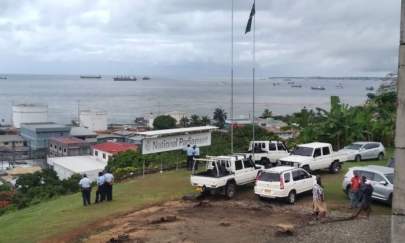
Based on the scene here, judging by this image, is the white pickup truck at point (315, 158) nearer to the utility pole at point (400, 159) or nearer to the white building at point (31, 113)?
the utility pole at point (400, 159)

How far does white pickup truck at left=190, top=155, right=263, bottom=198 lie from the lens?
1858 cm

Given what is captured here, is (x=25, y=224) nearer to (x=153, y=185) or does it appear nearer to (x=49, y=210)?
(x=49, y=210)

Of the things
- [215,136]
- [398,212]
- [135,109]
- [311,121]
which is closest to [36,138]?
[215,136]

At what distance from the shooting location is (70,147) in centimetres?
6475

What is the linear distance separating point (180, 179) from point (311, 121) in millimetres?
13798

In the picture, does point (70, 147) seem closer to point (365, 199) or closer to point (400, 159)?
point (365, 199)

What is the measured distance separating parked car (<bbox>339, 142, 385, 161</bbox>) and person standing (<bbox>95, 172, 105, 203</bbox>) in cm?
1487

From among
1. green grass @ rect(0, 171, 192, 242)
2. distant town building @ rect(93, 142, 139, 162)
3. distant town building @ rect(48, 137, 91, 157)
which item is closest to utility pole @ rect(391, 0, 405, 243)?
green grass @ rect(0, 171, 192, 242)

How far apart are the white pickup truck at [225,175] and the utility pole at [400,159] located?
31.3 ft

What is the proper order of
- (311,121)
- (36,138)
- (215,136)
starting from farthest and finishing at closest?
1. (36,138)
2. (215,136)
3. (311,121)

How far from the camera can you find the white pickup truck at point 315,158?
22403mm

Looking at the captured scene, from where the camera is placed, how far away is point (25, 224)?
1791 centimetres

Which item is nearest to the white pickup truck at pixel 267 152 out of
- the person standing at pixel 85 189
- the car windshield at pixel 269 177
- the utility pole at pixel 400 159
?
the car windshield at pixel 269 177

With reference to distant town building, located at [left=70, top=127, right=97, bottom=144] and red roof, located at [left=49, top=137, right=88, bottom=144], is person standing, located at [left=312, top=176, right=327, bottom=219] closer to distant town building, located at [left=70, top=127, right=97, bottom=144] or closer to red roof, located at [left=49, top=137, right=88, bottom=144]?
red roof, located at [left=49, top=137, right=88, bottom=144]
